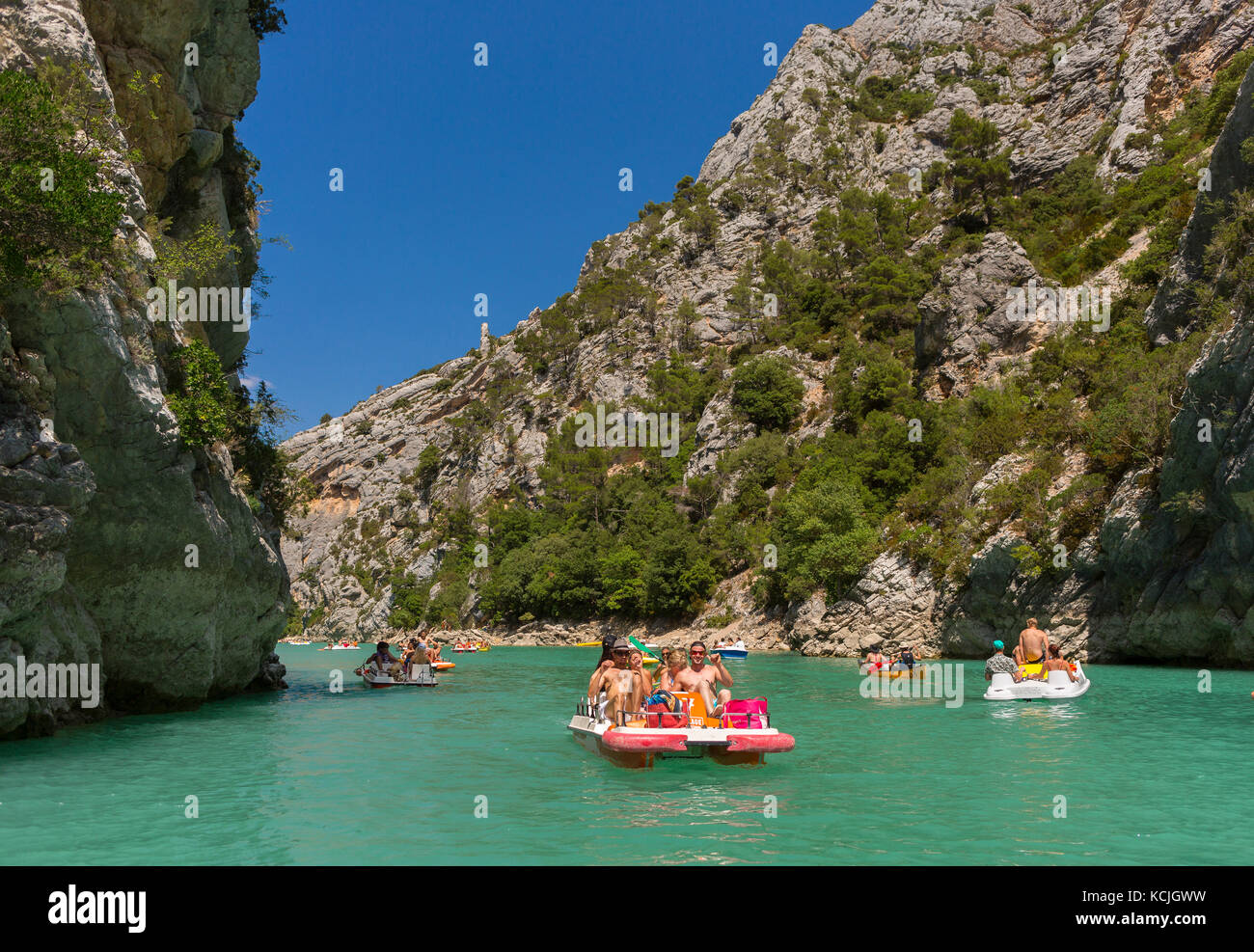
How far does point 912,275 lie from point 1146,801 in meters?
63.7

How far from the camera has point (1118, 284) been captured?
49.7m

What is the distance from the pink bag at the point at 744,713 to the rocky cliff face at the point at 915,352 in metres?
20.3

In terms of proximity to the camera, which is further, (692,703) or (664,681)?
(664,681)

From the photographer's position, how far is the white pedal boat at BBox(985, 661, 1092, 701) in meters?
21.6

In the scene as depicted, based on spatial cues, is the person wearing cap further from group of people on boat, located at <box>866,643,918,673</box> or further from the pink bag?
the pink bag

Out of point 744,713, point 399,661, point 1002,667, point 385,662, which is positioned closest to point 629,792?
point 744,713

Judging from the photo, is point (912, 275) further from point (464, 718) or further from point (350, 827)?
point (350, 827)

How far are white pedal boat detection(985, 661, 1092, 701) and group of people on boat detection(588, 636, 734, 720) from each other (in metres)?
11.1

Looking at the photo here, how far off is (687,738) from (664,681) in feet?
8.14

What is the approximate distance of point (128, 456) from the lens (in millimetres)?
15953

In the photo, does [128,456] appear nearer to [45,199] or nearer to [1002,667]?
[45,199]

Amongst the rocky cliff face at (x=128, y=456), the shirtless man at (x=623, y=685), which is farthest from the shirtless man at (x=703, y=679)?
the rocky cliff face at (x=128, y=456)

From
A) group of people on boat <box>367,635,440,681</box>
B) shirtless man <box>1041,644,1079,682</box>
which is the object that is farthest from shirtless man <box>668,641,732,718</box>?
group of people on boat <box>367,635,440,681</box>

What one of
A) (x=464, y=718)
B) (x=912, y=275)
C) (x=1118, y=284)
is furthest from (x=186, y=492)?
(x=912, y=275)
